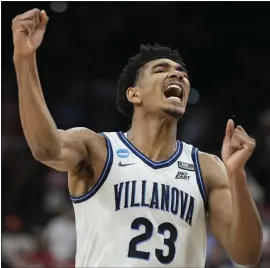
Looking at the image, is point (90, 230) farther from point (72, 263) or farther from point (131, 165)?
point (72, 263)

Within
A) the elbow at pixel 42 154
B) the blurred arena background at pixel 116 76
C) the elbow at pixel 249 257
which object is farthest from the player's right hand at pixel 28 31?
the blurred arena background at pixel 116 76

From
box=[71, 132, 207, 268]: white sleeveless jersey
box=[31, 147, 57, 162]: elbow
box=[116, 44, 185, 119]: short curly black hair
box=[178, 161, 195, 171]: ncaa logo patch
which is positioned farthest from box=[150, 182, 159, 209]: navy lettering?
box=[116, 44, 185, 119]: short curly black hair

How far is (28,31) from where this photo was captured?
157 inches

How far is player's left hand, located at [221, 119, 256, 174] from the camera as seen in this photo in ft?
13.8

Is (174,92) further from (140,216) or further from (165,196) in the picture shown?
(140,216)

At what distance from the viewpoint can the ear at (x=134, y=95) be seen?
5.03 metres

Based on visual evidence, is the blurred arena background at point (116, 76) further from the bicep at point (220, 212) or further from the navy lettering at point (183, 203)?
the navy lettering at point (183, 203)

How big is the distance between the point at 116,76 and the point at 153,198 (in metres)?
7.50

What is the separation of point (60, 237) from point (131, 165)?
4.36 metres

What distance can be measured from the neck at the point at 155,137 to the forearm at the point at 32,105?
0.92 metres

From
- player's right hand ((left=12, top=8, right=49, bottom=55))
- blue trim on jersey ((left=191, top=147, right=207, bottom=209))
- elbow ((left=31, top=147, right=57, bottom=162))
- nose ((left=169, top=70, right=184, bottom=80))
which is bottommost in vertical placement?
blue trim on jersey ((left=191, top=147, right=207, bottom=209))

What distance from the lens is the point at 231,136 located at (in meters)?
4.32

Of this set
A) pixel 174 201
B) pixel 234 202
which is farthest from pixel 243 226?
pixel 174 201

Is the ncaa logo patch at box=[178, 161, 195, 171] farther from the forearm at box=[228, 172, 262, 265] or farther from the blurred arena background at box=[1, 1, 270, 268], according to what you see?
the blurred arena background at box=[1, 1, 270, 268]
